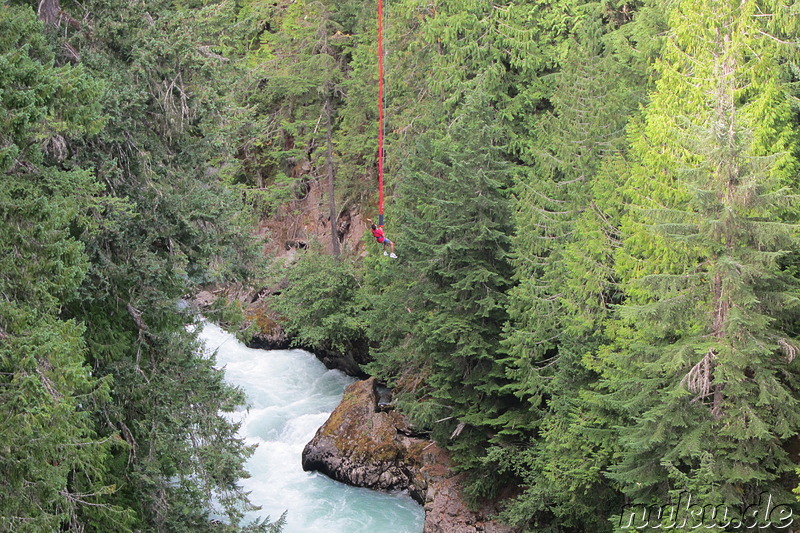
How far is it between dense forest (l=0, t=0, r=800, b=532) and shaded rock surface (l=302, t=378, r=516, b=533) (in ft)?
3.15

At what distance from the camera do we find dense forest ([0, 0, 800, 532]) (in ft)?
29.6

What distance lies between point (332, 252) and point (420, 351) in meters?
13.2

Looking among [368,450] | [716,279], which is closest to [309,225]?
[368,450]

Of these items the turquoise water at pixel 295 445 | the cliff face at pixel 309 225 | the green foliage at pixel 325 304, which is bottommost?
the turquoise water at pixel 295 445

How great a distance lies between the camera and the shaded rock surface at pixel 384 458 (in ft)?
59.7

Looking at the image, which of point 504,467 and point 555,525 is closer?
point 555,525

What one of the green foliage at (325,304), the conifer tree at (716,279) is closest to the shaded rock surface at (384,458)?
the green foliage at (325,304)

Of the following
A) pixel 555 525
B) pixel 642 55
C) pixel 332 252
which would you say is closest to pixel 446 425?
pixel 555 525

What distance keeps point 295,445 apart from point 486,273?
8003mm

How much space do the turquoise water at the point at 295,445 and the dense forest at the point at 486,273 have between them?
2121 millimetres

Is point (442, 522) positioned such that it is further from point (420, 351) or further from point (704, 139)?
point (704, 139)

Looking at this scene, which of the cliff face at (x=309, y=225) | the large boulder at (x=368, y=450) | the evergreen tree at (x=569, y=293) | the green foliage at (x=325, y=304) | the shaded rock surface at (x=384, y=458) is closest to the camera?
the evergreen tree at (x=569, y=293)

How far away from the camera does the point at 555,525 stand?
16.0 m

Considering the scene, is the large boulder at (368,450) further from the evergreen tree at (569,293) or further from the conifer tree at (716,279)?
the conifer tree at (716,279)
